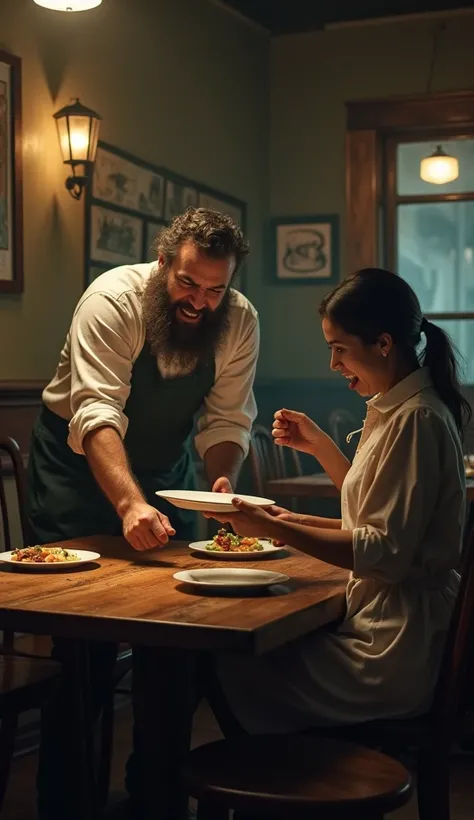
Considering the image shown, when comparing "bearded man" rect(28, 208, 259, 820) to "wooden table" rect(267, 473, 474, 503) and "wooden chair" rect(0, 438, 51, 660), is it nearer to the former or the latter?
"wooden chair" rect(0, 438, 51, 660)

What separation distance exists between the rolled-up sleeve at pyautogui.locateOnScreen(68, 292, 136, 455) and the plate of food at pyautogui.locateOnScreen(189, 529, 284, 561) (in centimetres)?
35

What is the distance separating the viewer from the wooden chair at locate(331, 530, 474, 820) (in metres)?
2.02

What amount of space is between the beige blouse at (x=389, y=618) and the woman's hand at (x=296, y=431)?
56cm

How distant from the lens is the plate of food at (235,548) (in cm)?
250

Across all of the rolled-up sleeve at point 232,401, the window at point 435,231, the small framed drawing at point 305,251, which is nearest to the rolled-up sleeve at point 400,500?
the rolled-up sleeve at point 232,401

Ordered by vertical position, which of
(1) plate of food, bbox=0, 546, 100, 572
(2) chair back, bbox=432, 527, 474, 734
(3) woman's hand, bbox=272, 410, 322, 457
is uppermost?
(3) woman's hand, bbox=272, 410, 322, 457

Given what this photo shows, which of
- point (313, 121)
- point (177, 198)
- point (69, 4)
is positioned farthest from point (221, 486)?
point (313, 121)

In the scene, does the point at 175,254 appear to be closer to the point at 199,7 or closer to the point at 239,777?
the point at 239,777

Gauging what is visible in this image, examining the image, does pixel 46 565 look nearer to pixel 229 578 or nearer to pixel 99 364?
pixel 229 578

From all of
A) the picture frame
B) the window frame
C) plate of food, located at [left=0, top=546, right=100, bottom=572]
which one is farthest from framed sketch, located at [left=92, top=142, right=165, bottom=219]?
plate of food, located at [left=0, top=546, right=100, bottom=572]

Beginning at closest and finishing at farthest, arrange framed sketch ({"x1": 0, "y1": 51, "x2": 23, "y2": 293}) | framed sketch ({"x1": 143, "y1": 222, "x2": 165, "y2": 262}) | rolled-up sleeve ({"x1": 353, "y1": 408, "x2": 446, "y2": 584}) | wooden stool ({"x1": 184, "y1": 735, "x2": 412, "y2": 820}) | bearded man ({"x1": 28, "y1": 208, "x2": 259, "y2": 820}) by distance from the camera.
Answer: wooden stool ({"x1": 184, "y1": 735, "x2": 412, "y2": 820})
rolled-up sleeve ({"x1": 353, "y1": 408, "x2": 446, "y2": 584})
bearded man ({"x1": 28, "y1": 208, "x2": 259, "y2": 820})
framed sketch ({"x1": 0, "y1": 51, "x2": 23, "y2": 293})
framed sketch ({"x1": 143, "y1": 222, "x2": 165, "y2": 262})

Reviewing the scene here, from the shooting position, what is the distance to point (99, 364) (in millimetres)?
2775

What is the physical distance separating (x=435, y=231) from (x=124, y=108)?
2.24 metres

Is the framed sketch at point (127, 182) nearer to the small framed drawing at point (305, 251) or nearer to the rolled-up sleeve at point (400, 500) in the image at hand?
the small framed drawing at point (305, 251)
